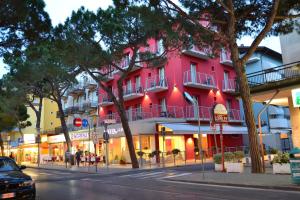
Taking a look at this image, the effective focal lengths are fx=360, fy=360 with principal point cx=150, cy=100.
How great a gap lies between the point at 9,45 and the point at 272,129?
34.3 m

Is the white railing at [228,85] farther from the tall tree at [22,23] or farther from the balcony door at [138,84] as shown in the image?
the tall tree at [22,23]

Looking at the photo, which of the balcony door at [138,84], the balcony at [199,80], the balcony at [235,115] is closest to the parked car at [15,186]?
the balcony at [199,80]

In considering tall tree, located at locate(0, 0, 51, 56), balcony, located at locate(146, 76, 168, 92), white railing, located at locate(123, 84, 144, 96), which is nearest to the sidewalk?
tall tree, located at locate(0, 0, 51, 56)

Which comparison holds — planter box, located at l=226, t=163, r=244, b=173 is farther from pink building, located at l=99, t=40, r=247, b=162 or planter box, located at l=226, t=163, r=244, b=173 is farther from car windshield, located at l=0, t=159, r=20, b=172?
pink building, located at l=99, t=40, r=247, b=162

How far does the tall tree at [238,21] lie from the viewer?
689 inches

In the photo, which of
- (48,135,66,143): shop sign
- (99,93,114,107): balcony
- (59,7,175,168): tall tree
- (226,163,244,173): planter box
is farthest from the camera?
(48,135,66,143): shop sign

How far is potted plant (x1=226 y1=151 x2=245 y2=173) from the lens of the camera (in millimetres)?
18938

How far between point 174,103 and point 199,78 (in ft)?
13.5

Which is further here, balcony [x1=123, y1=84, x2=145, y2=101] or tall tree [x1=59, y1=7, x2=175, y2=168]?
balcony [x1=123, y1=84, x2=145, y2=101]

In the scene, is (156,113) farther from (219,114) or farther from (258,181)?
(258,181)

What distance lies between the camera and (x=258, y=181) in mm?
14523

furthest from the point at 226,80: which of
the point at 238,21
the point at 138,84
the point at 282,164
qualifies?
the point at 282,164

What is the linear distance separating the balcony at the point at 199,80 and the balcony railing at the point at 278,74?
12431 mm

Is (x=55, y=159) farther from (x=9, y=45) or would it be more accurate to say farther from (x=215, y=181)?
(x=215, y=181)
